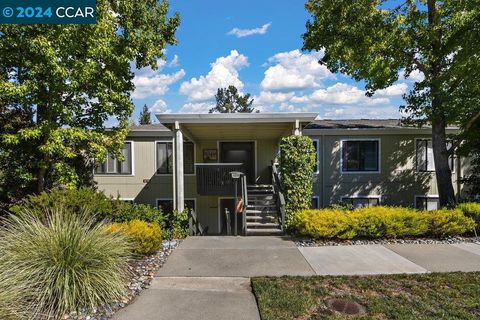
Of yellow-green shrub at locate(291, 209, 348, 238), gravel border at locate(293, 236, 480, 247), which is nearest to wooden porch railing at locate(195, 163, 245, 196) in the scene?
yellow-green shrub at locate(291, 209, 348, 238)

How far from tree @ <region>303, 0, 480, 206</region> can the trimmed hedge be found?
202cm

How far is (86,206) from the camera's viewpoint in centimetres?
648

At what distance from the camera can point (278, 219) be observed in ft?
30.5

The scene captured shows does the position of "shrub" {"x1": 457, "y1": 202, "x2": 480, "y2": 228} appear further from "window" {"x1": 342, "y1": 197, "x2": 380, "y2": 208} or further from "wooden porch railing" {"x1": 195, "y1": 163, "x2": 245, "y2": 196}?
"wooden porch railing" {"x1": 195, "y1": 163, "x2": 245, "y2": 196}

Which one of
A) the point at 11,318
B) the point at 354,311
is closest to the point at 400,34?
the point at 354,311

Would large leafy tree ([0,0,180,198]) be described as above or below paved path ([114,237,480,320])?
above

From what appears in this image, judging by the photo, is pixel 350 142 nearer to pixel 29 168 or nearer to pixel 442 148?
pixel 442 148

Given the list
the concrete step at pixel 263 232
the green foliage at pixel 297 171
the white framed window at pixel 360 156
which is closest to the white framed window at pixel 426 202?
the white framed window at pixel 360 156

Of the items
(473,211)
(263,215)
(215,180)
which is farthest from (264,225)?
(473,211)

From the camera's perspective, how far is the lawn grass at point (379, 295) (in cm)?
379

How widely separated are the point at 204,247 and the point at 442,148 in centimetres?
914

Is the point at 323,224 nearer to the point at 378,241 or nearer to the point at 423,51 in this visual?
the point at 378,241

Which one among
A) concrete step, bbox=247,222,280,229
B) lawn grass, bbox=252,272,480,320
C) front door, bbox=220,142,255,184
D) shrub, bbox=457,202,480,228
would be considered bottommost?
lawn grass, bbox=252,272,480,320

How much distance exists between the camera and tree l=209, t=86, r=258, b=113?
59781 millimetres
